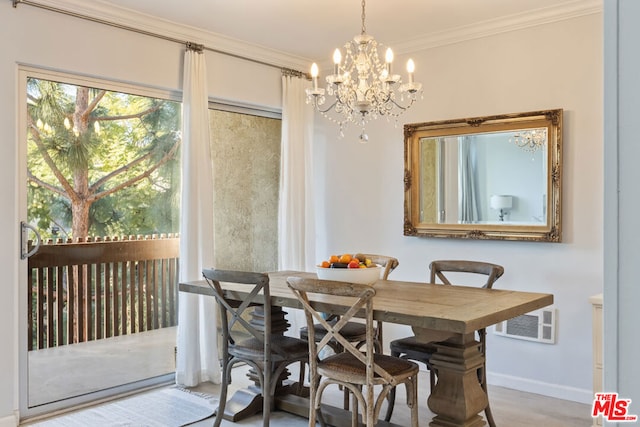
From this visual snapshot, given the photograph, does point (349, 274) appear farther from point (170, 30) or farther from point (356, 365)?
point (170, 30)

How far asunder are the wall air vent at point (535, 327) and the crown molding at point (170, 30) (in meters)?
2.92

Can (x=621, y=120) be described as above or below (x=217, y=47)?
below

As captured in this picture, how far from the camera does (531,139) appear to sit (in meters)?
3.89

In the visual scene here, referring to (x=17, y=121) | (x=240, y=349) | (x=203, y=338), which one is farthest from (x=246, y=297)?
(x=17, y=121)

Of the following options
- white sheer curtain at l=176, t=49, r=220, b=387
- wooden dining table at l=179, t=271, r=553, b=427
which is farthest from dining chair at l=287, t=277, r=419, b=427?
white sheer curtain at l=176, t=49, r=220, b=387

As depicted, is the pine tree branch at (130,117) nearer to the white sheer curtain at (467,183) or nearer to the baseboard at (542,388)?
the white sheer curtain at (467,183)

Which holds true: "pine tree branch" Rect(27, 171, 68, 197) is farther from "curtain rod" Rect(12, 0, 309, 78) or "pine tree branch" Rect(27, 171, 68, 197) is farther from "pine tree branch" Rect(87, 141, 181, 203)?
"curtain rod" Rect(12, 0, 309, 78)

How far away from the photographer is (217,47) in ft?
14.5

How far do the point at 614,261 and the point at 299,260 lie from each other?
4.50m

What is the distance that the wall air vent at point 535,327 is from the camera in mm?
3814

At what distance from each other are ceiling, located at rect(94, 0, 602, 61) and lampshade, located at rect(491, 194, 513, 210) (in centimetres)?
123

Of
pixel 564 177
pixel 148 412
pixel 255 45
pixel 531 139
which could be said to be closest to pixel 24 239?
pixel 148 412

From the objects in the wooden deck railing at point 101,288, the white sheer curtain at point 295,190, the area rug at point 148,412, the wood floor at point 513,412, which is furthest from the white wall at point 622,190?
the white sheer curtain at point 295,190

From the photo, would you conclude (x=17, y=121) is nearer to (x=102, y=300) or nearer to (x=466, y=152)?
(x=102, y=300)
